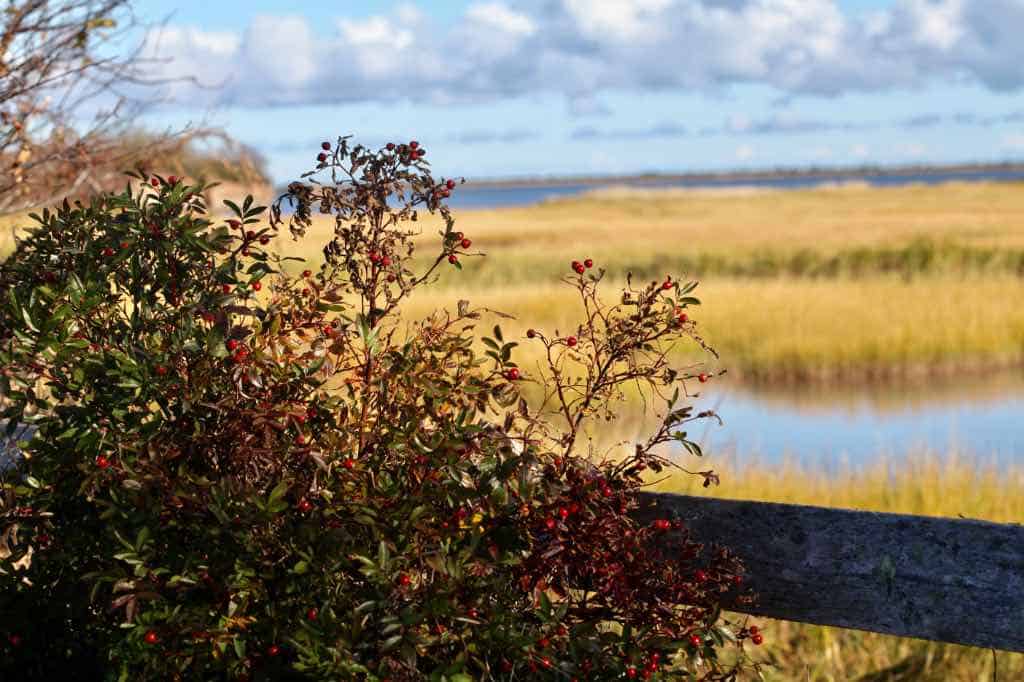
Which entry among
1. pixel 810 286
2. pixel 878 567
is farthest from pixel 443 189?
pixel 810 286

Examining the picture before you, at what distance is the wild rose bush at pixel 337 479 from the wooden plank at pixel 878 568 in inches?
5.3

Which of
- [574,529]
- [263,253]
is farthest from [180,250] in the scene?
[574,529]

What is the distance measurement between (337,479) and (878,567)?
165cm

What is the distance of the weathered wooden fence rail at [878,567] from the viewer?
3396 millimetres

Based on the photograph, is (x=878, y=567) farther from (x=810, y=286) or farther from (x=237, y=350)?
(x=810, y=286)

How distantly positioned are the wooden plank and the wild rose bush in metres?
0.13

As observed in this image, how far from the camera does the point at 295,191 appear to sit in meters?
3.77

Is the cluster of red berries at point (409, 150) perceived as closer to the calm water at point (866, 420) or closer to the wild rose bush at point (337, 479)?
the wild rose bush at point (337, 479)

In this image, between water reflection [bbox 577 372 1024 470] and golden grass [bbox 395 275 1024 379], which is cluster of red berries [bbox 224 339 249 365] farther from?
golden grass [bbox 395 275 1024 379]

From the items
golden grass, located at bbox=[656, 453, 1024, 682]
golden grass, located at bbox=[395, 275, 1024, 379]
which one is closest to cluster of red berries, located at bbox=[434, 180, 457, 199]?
golden grass, located at bbox=[656, 453, 1024, 682]

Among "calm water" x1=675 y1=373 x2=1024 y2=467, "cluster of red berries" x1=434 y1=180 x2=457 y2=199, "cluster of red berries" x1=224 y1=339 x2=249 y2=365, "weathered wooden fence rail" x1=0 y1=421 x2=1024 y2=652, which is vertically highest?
"cluster of red berries" x1=434 y1=180 x2=457 y2=199

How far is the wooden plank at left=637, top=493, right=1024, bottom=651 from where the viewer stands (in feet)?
11.1

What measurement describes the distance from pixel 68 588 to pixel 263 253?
56.4 inches

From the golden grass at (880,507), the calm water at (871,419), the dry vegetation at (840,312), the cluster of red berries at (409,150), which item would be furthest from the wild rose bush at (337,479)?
the calm water at (871,419)
